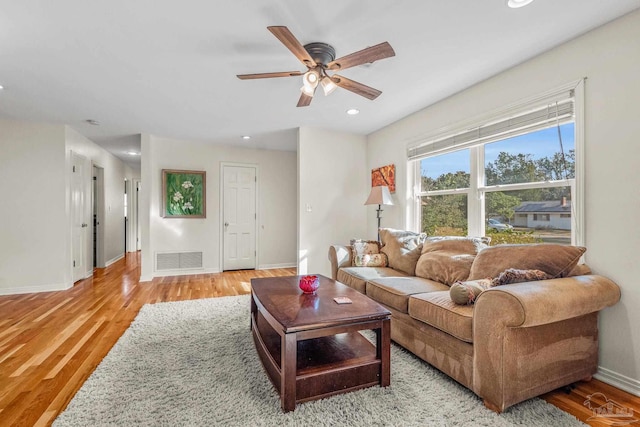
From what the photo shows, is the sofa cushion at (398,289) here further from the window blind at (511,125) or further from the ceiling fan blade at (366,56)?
the ceiling fan blade at (366,56)

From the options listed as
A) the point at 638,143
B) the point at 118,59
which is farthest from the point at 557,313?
the point at 118,59

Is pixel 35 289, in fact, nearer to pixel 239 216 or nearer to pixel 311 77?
pixel 239 216

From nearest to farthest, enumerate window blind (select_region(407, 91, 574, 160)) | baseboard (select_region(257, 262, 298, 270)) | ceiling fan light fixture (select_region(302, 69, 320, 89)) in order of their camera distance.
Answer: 1. ceiling fan light fixture (select_region(302, 69, 320, 89))
2. window blind (select_region(407, 91, 574, 160))
3. baseboard (select_region(257, 262, 298, 270))

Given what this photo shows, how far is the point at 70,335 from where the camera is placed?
269 cm

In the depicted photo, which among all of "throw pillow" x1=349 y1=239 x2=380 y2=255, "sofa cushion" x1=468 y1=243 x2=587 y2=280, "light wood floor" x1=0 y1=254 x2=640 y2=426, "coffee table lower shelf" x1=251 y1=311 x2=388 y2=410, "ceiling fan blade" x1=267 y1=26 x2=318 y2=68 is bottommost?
"light wood floor" x1=0 y1=254 x2=640 y2=426

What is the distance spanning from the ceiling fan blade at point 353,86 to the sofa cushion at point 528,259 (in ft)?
5.00

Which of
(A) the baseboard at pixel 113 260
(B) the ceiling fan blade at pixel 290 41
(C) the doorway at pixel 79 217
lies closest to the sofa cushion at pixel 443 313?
(B) the ceiling fan blade at pixel 290 41

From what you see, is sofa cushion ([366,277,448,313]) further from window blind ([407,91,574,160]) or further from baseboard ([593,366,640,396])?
window blind ([407,91,574,160])

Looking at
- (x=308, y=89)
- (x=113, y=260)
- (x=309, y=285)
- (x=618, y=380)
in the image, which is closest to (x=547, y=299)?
(x=618, y=380)

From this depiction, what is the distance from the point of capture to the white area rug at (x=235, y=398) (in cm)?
155

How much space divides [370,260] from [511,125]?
6.24 feet

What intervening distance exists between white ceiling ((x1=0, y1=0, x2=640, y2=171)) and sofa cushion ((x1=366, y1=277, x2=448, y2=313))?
1.87m

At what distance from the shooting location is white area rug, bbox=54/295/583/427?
1.55 meters

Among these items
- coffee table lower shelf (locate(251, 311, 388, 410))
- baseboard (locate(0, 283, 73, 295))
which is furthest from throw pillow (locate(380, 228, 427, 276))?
baseboard (locate(0, 283, 73, 295))
